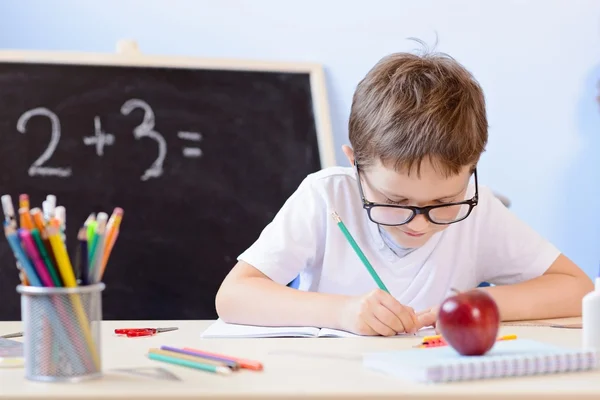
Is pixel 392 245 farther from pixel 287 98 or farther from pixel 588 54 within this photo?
pixel 588 54

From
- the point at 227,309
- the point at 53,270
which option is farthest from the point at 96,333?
the point at 227,309

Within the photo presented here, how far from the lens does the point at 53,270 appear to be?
73cm

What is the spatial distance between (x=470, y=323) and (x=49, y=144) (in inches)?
53.7

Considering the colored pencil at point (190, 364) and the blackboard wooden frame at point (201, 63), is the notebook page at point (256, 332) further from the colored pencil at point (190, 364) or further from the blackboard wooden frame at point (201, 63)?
the blackboard wooden frame at point (201, 63)

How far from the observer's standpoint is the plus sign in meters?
1.92

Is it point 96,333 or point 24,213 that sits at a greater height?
point 24,213

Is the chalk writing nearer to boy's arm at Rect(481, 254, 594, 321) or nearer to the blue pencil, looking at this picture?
boy's arm at Rect(481, 254, 594, 321)

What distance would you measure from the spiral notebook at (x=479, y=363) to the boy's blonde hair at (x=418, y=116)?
17.1 inches

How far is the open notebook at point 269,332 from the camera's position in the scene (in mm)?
1038

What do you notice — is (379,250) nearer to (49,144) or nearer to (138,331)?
(138,331)

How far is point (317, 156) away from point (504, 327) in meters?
0.94

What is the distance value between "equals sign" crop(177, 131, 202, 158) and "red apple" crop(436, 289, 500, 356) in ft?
4.09

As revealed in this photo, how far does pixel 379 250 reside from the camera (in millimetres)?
1395

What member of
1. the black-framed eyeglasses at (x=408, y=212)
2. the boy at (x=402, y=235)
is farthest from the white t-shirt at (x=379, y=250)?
the black-framed eyeglasses at (x=408, y=212)
